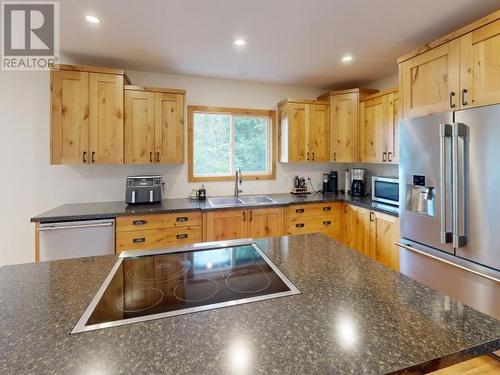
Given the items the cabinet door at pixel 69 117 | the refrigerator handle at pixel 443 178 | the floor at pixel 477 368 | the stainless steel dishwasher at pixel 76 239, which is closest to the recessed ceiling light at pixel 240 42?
the cabinet door at pixel 69 117

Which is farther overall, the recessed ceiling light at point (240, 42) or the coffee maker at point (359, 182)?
the coffee maker at point (359, 182)

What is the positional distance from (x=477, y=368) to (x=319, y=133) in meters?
2.73

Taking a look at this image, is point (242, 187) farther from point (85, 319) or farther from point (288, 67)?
point (85, 319)

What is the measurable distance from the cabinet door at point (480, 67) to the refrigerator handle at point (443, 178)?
0.73 ft

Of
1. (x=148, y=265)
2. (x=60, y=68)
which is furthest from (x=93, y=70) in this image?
(x=148, y=265)

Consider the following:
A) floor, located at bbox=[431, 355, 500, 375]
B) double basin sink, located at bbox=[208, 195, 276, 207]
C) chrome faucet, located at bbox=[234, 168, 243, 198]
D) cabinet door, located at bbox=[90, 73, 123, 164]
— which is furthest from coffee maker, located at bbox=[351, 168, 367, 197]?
cabinet door, located at bbox=[90, 73, 123, 164]

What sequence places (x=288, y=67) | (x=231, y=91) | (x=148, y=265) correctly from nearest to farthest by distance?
(x=148, y=265), (x=288, y=67), (x=231, y=91)

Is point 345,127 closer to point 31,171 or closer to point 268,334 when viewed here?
point 268,334

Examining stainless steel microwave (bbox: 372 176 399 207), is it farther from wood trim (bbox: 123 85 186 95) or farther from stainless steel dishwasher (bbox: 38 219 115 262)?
stainless steel dishwasher (bbox: 38 219 115 262)

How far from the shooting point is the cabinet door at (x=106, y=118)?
2682mm

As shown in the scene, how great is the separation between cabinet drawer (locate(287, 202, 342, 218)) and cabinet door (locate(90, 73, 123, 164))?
2001mm

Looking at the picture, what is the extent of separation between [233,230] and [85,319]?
2.13 meters

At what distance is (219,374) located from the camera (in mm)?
618

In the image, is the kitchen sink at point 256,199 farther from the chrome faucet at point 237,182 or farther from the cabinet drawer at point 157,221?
the cabinet drawer at point 157,221
